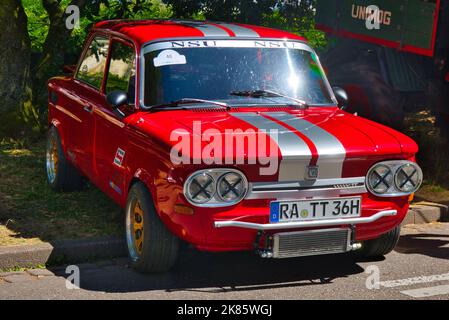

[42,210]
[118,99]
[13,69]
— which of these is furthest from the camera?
[13,69]

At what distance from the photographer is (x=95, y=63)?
824cm

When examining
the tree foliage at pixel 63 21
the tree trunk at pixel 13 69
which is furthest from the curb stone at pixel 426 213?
the tree trunk at pixel 13 69

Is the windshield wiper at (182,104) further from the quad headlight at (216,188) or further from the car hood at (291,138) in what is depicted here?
the quad headlight at (216,188)

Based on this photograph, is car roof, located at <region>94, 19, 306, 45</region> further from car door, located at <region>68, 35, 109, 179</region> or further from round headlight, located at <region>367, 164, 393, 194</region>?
round headlight, located at <region>367, 164, 393, 194</region>

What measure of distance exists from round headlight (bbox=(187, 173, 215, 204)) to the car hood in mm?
142

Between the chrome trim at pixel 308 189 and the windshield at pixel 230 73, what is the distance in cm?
108

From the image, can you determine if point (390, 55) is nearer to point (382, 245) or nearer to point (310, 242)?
point (382, 245)

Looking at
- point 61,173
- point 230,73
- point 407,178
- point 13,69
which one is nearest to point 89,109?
point 61,173

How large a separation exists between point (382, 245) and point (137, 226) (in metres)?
1.87

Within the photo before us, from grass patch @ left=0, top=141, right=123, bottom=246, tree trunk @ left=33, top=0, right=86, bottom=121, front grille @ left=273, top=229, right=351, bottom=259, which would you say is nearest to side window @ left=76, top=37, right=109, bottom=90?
grass patch @ left=0, top=141, right=123, bottom=246

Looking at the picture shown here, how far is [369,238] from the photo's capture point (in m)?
6.60

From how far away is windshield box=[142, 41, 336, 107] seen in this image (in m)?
7.01

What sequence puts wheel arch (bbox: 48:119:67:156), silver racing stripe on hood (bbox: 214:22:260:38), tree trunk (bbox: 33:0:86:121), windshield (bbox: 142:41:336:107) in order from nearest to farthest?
windshield (bbox: 142:41:336:107), silver racing stripe on hood (bbox: 214:22:260:38), wheel arch (bbox: 48:119:67:156), tree trunk (bbox: 33:0:86:121)
